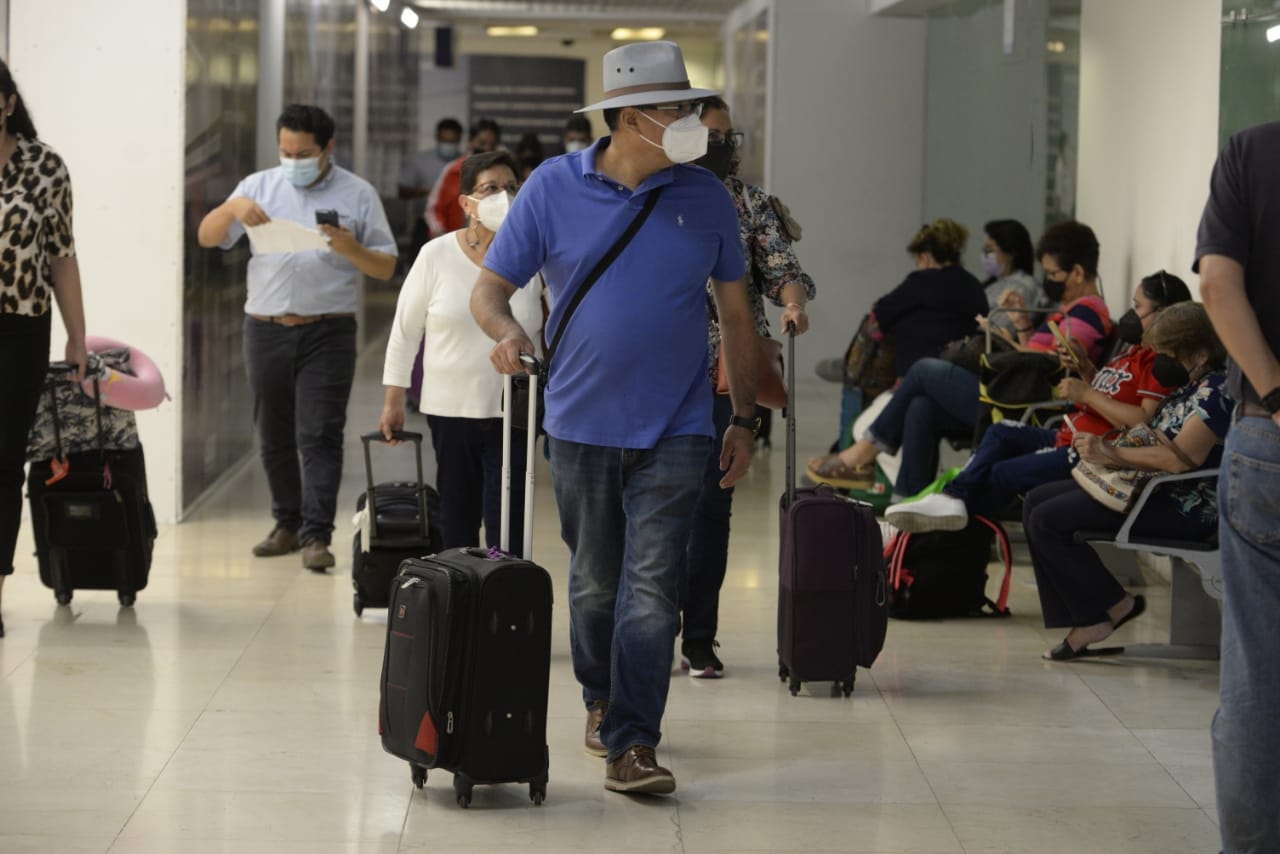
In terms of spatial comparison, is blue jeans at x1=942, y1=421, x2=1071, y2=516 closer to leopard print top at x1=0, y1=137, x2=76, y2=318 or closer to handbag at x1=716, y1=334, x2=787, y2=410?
handbag at x1=716, y1=334, x2=787, y2=410

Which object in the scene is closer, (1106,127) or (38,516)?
(38,516)

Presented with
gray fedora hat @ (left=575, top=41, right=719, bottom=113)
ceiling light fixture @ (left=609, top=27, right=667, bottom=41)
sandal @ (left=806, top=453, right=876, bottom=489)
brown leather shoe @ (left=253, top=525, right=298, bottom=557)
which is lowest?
brown leather shoe @ (left=253, top=525, right=298, bottom=557)

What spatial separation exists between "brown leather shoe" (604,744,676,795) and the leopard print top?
2.31 metres

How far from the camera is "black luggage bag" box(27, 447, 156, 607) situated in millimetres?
5543

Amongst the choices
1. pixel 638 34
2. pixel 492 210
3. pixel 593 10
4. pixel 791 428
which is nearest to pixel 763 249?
pixel 791 428

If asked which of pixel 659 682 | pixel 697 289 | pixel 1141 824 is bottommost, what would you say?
pixel 1141 824

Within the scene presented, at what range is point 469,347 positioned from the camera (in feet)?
16.3

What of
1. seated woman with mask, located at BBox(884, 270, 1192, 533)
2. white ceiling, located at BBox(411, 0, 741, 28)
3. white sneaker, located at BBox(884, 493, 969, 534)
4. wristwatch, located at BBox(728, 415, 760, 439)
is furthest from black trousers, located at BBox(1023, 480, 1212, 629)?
white ceiling, located at BBox(411, 0, 741, 28)

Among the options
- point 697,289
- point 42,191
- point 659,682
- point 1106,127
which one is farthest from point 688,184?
point 1106,127

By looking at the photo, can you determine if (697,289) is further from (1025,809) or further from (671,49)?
(1025,809)

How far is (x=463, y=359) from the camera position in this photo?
495 centimetres

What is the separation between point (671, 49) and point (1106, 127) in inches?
174

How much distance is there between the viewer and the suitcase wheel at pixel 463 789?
12.3 ft

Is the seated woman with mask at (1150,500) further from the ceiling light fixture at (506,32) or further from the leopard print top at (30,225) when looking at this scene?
the ceiling light fixture at (506,32)
